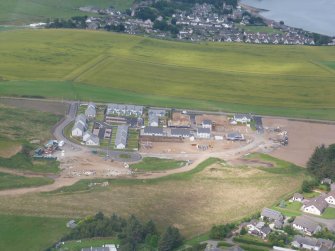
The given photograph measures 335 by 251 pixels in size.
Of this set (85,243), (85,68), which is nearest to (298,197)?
(85,243)

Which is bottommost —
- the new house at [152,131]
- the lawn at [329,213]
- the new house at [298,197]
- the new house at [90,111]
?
the lawn at [329,213]

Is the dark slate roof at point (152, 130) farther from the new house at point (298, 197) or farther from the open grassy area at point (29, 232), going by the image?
the open grassy area at point (29, 232)

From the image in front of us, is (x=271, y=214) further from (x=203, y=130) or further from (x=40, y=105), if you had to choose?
(x=40, y=105)

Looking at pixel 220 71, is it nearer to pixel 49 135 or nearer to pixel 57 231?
pixel 49 135

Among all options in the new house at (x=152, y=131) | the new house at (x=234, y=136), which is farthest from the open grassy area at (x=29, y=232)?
the new house at (x=234, y=136)

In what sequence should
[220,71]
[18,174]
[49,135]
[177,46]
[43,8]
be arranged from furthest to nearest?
[43,8] → [177,46] → [220,71] → [49,135] → [18,174]

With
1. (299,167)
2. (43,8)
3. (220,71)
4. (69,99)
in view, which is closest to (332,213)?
(299,167)
